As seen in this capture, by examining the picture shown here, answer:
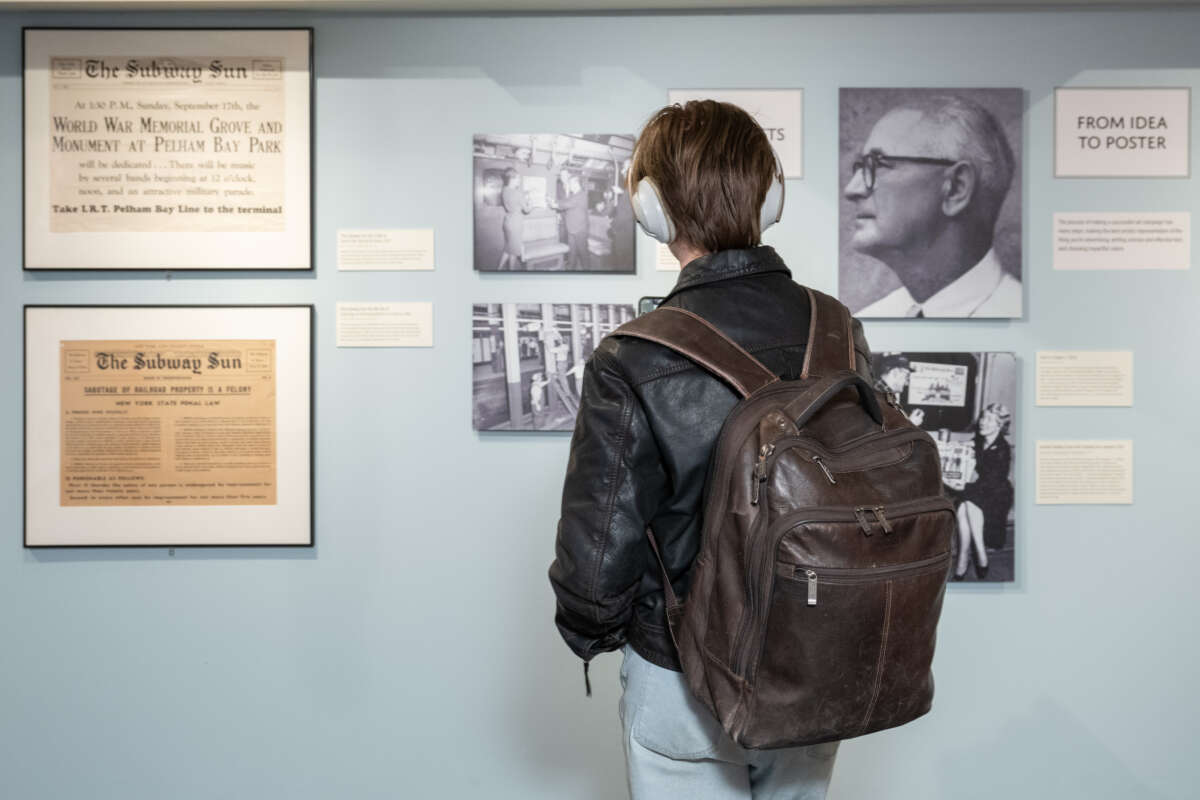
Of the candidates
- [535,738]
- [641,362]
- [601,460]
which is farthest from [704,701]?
[535,738]

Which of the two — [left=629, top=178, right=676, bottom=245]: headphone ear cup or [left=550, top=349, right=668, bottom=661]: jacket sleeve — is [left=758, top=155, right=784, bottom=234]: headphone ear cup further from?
[left=550, top=349, right=668, bottom=661]: jacket sleeve

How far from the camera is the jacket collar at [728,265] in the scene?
3.46 feet

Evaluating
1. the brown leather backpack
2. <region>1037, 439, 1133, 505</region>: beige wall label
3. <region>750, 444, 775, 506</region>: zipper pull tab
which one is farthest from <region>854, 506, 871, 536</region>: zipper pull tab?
<region>1037, 439, 1133, 505</region>: beige wall label

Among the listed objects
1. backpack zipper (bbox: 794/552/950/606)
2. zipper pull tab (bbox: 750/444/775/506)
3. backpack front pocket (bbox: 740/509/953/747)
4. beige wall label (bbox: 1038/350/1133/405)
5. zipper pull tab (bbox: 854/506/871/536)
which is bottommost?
backpack front pocket (bbox: 740/509/953/747)

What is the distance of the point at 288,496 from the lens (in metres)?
1.98

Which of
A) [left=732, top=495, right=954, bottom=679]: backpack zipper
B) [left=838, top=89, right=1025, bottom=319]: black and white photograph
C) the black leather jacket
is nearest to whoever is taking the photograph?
[left=732, top=495, right=954, bottom=679]: backpack zipper

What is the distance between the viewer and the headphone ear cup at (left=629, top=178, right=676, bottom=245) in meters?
1.09

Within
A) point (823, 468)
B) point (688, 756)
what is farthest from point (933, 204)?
point (688, 756)

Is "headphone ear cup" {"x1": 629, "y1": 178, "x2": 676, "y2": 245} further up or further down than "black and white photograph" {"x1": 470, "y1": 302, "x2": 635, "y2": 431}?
further up

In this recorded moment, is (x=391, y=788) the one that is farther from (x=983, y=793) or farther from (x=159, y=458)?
(x=983, y=793)

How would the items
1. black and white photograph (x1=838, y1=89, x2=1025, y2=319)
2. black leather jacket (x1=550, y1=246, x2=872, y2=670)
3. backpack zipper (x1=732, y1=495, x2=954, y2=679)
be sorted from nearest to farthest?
backpack zipper (x1=732, y1=495, x2=954, y2=679) → black leather jacket (x1=550, y1=246, x2=872, y2=670) → black and white photograph (x1=838, y1=89, x2=1025, y2=319)

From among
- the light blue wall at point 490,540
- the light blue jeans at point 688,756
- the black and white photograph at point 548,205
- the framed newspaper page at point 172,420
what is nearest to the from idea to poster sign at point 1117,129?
the light blue wall at point 490,540

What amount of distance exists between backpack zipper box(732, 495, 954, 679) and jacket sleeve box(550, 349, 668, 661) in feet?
0.54

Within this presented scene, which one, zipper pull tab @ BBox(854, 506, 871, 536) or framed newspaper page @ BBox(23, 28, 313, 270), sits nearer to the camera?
zipper pull tab @ BBox(854, 506, 871, 536)
